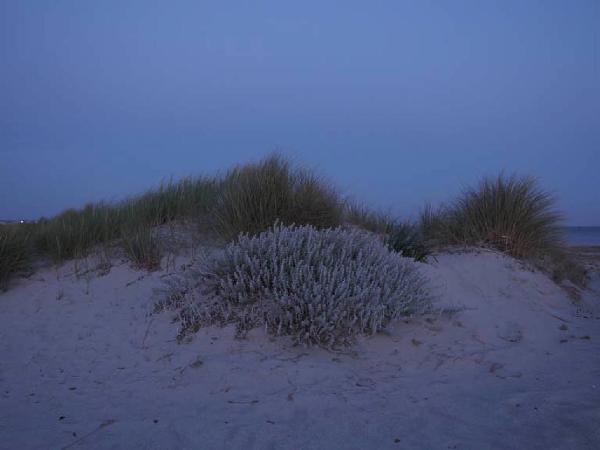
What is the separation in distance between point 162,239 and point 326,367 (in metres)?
4.14

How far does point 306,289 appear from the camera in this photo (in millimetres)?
4637

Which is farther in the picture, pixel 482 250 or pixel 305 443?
pixel 482 250

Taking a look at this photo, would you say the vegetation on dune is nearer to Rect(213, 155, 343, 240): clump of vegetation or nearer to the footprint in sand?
Rect(213, 155, 343, 240): clump of vegetation

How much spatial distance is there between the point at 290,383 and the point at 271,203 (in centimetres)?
385

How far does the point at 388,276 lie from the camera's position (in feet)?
16.5

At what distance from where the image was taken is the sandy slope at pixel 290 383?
321 centimetres

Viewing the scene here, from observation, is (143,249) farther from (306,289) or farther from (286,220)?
(306,289)

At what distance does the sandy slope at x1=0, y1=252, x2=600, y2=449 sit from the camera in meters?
3.21

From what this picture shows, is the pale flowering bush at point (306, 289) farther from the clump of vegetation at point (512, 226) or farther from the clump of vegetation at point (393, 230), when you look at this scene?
the clump of vegetation at point (512, 226)

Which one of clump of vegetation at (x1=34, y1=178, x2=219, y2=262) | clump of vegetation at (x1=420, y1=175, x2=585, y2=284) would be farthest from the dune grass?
clump of vegetation at (x1=34, y1=178, x2=219, y2=262)

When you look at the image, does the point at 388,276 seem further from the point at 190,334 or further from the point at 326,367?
the point at 190,334

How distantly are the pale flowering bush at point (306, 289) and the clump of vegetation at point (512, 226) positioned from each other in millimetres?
3225

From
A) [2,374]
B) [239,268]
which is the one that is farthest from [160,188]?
[2,374]

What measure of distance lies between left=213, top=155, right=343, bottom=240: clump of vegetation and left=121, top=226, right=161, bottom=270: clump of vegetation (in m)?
0.98
